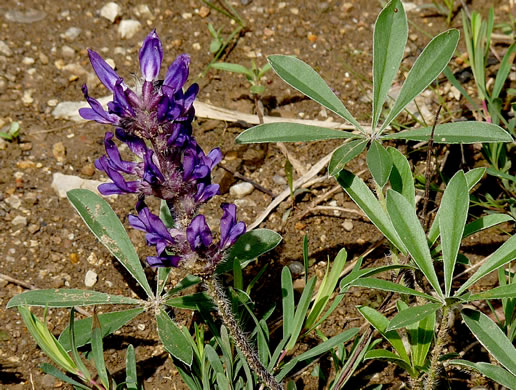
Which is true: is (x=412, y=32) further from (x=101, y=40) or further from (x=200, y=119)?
(x=101, y=40)

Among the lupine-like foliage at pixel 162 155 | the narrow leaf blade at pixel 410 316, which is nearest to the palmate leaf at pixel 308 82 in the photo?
the lupine-like foliage at pixel 162 155

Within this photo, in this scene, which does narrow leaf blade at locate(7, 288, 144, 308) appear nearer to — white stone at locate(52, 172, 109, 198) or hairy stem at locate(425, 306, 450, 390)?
white stone at locate(52, 172, 109, 198)

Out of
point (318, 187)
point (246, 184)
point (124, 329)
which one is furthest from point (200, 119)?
point (124, 329)

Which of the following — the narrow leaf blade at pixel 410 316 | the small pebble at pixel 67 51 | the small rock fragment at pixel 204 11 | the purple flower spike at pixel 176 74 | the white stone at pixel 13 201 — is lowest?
the white stone at pixel 13 201

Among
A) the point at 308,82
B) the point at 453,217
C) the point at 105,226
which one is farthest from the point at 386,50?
the point at 105,226

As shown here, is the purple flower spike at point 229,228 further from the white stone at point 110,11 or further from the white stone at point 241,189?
the white stone at point 110,11

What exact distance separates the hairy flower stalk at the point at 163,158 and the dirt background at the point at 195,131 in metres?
0.95

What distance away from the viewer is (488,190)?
344 cm

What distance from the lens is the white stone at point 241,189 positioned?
3557mm

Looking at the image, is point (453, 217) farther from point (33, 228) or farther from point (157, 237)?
point (33, 228)

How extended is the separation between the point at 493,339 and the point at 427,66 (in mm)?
1050

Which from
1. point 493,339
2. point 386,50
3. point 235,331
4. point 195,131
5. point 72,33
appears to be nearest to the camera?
point 493,339

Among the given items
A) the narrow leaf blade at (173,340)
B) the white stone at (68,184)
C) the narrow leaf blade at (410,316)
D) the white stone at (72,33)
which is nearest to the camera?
the narrow leaf blade at (410,316)

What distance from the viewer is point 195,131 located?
3.79m
